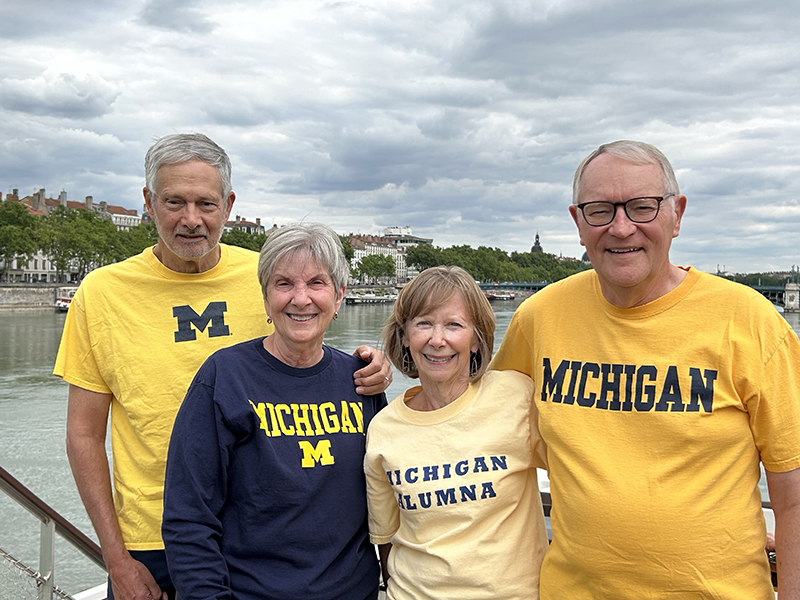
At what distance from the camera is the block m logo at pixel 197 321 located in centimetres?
193

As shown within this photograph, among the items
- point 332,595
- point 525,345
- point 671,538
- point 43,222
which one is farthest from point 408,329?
point 43,222

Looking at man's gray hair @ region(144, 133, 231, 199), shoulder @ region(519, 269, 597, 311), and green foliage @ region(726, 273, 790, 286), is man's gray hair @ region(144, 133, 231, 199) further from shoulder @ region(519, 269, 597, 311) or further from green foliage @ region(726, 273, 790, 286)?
green foliage @ region(726, 273, 790, 286)

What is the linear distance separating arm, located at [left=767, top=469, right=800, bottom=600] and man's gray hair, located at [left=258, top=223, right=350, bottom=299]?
1129 mm

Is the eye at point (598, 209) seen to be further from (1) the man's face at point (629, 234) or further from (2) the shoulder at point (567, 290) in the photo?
(2) the shoulder at point (567, 290)

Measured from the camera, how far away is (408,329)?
1.84 meters

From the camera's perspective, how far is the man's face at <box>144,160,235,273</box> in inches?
72.9

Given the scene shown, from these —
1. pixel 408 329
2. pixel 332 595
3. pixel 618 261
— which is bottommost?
pixel 332 595

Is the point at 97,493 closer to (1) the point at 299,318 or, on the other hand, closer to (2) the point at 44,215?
(1) the point at 299,318

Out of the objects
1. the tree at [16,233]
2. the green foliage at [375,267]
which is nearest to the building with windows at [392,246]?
the green foliage at [375,267]

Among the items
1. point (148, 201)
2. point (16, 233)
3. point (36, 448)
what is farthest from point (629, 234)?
point (16, 233)

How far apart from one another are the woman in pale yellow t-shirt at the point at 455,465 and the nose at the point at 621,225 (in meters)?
0.39

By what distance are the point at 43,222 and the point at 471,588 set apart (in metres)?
57.7

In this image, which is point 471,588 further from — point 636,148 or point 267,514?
point 636,148

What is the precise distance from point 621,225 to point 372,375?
710 millimetres
